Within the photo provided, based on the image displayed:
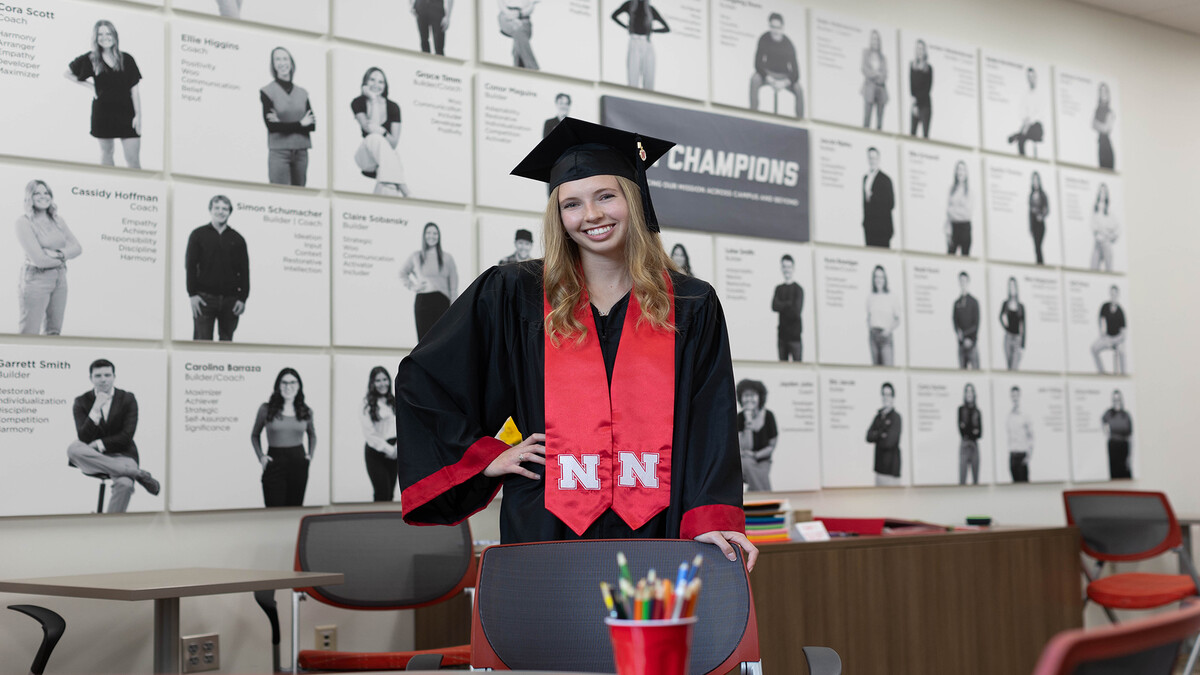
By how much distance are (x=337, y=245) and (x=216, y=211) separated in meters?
0.43

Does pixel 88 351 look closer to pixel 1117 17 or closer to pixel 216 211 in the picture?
pixel 216 211

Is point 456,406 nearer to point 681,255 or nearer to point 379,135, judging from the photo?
point 379,135

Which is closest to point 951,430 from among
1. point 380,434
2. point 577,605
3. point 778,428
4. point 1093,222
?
point 778,428

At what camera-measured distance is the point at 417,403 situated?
7.57ft

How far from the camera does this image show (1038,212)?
6.04m

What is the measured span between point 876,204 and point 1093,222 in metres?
1.55

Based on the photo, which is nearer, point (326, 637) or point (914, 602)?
point (326, 637)

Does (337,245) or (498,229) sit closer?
(337,245)

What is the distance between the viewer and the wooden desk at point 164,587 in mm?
2699

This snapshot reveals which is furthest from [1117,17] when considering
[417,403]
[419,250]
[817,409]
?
[417,403]

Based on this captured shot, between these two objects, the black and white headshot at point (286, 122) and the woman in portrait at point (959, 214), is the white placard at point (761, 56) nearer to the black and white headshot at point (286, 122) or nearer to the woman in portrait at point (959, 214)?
the woman in portrait at point (959, 214)

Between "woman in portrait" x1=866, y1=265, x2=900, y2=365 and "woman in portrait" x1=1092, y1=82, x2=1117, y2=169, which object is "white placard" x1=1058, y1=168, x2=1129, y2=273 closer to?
"woman in portrait" x1=1092, y1=82, x2=1117, y2=169

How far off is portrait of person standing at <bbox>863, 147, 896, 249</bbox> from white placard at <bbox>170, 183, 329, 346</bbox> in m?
2.64

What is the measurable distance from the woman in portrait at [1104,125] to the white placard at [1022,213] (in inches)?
17.2
